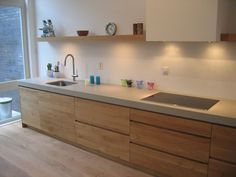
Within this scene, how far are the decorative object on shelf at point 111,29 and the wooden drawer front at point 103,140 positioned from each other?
1335mm

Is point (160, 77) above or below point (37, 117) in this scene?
above

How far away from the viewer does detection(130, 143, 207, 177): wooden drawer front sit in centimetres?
240

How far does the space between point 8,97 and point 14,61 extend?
0.69 meters

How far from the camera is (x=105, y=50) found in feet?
12.0

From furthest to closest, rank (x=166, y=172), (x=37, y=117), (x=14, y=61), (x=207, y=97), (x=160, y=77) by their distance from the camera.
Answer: (x=14, y=61), (x=37, y=117), (x=160, y=77), (x=207, y=97), (x=166, y=172)

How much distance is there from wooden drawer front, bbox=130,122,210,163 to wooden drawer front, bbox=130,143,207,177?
2.5 inches

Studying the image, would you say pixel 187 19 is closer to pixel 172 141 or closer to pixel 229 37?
pixel 229 37

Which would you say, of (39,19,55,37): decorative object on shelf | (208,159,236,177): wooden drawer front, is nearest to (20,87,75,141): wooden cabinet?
(39,19,55,37): decorative object on shelf

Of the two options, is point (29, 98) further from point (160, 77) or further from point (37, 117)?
point (160, 77)

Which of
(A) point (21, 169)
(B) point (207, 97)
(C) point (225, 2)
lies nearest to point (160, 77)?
(B) point (207, 97)

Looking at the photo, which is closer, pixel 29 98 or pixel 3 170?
pixel 3 170

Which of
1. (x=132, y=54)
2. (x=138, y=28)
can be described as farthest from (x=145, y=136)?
(x=138, y=28)

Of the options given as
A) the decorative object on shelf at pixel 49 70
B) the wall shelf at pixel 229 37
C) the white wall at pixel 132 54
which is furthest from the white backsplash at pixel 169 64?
the decorative object on shelf at pixel 49 70

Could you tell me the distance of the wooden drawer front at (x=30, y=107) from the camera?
154 inches
